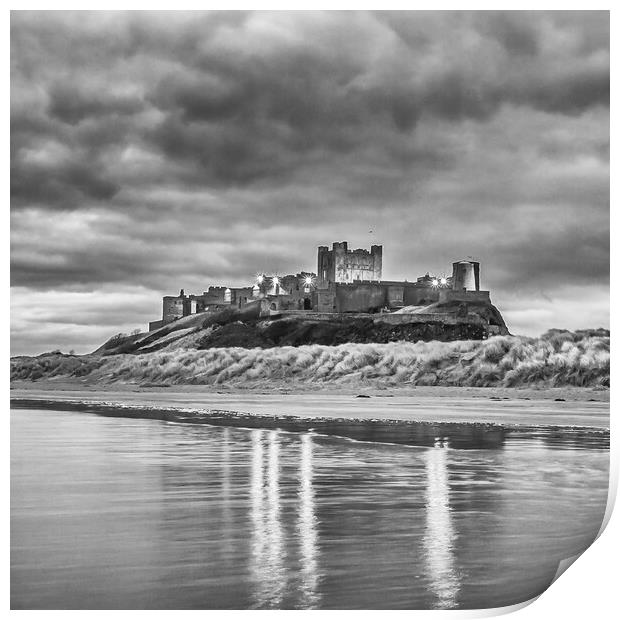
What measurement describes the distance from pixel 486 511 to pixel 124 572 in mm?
2093

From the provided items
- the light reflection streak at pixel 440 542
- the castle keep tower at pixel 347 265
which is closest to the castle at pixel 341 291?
the castle keep tower at pixel 347 265

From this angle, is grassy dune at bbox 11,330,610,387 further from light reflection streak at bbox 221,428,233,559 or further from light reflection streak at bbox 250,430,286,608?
light reflection streak at bbox 250,430,286,608

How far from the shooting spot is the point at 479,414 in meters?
12.1

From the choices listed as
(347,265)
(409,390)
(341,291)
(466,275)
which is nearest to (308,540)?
(409,390)

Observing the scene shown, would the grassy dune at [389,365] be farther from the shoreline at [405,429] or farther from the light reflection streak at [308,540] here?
the light reflection streak at [308,540]

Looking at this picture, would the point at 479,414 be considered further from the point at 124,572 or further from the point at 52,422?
the point at 124,572

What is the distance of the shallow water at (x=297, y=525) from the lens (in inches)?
139

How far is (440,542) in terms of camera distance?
13.5ft

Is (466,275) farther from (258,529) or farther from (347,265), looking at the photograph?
(258,529)

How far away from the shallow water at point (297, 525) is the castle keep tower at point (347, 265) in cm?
5170

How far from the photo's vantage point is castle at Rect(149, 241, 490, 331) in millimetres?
49428

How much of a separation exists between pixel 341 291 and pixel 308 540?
163 ft

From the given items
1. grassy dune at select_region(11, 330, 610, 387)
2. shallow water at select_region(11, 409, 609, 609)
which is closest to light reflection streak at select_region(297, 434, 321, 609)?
shallow water at select_region(11, 409, 609, 609)
